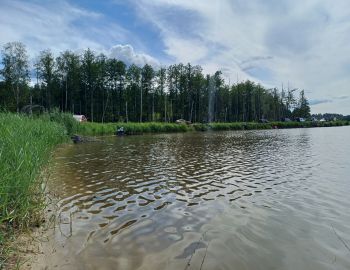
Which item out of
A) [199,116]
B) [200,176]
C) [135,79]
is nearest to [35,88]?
[135,79]

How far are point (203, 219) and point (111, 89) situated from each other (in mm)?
70989

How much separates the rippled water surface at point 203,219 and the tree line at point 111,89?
5439 centimetres

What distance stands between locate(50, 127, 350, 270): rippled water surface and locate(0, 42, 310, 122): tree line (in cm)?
5439

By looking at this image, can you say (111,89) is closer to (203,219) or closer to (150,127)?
(150,127)

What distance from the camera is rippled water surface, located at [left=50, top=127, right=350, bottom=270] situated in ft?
16.0

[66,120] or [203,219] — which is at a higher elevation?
[66,120]

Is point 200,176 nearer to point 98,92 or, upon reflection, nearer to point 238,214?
point 238,214

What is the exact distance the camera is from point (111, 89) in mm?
74625

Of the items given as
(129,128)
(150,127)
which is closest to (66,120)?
(129,128)

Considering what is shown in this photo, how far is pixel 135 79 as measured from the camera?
74750 mm

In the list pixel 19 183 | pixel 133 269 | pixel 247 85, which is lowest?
pixel 133 269

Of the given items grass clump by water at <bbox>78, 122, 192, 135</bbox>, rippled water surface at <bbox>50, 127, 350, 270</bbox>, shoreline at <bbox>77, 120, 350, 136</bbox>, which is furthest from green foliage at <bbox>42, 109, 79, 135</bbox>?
rippled water surface at <bbox>50, 127, 350, 270</bbox>

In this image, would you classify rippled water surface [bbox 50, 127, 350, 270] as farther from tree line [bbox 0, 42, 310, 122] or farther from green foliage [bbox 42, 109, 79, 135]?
tree line [bbox 0, 42, 310, 122]

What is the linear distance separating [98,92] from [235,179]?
66.2m
